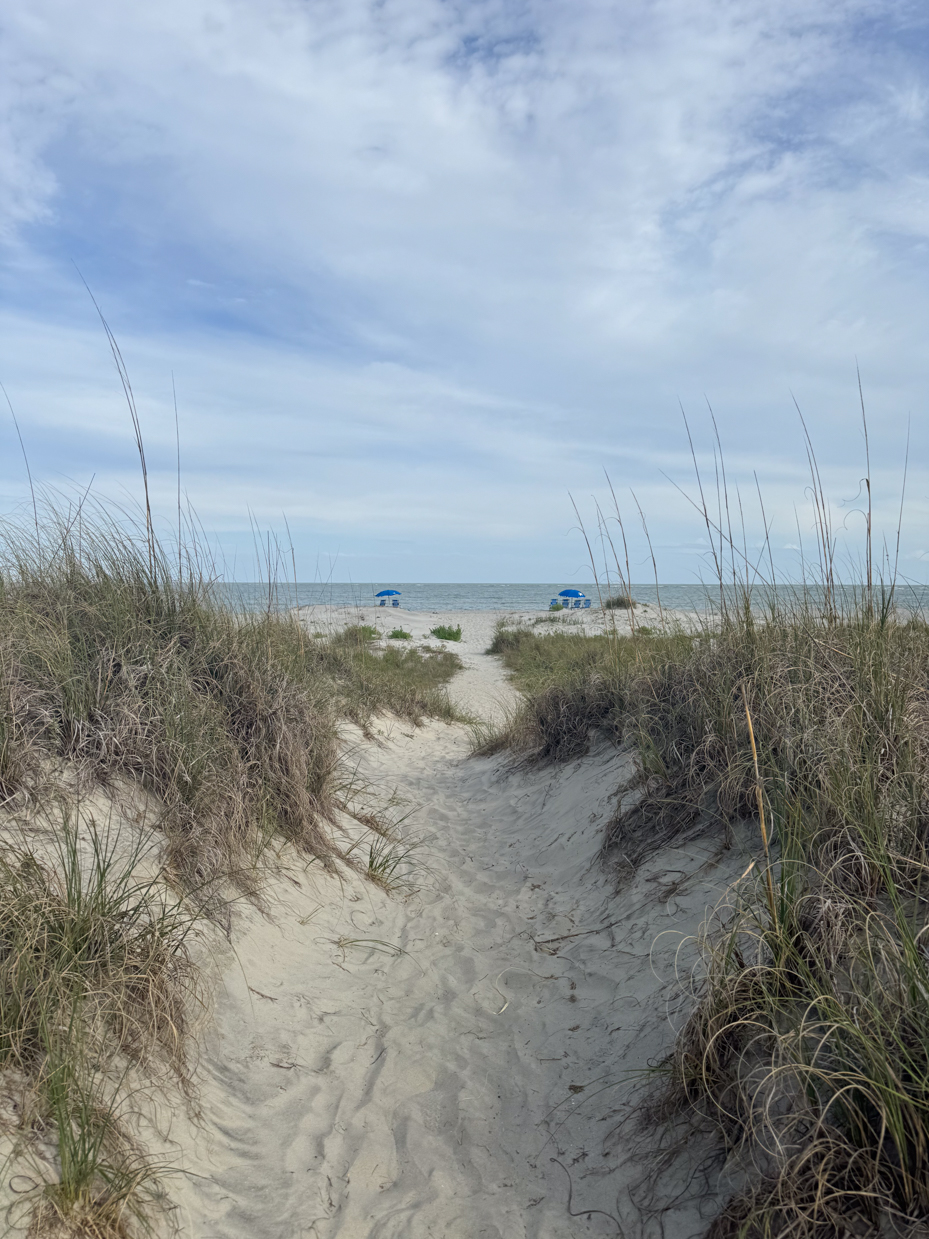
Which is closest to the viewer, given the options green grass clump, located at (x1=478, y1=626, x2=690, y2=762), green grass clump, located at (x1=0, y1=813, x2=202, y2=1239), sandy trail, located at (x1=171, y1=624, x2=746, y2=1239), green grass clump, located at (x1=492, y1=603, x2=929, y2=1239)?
green grass clump, located at (x1=492, y1=603, x2=929, y2=1239)

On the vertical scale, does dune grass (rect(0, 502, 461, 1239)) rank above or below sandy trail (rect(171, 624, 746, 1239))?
above

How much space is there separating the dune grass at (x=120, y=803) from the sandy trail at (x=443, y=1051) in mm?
296

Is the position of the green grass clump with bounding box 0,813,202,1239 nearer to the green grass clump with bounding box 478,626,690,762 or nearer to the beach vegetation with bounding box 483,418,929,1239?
the beach vegetation with bounding box 483,418,929,1239

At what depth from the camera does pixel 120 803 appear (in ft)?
12.3

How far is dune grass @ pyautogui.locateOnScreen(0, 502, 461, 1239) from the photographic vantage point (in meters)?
2.21

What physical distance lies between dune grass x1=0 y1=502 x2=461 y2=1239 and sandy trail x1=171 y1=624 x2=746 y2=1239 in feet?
0.97

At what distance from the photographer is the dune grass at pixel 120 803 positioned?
2213 mm

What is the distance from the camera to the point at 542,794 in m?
6.71

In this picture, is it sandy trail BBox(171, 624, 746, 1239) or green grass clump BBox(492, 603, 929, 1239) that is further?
sandy trail BBox(171, 624, 746, 1239)

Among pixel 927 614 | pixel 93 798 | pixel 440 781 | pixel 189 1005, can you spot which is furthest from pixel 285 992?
pixel 927 614

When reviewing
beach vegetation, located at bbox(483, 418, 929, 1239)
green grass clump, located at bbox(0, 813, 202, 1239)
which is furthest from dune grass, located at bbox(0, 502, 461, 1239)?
beach vegetation, located at bbox(483, 418, 929, 1239)

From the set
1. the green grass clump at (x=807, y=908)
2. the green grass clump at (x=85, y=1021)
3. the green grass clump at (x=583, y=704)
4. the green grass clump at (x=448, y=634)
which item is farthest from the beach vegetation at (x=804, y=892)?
the green grass clump at (x=448, y=634)

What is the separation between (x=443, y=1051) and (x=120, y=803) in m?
1.95

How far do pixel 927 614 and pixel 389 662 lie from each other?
11167mm
